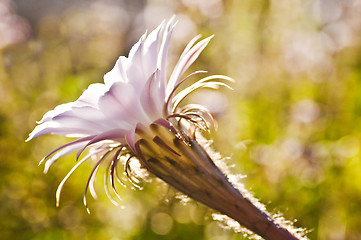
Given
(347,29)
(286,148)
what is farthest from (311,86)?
(286,148)

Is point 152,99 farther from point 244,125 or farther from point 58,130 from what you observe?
point 244,125

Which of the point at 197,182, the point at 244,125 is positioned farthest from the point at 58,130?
the point at 244,125

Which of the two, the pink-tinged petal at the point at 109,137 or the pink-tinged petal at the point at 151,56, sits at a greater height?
the pink-tinged petal at the point at 151,56

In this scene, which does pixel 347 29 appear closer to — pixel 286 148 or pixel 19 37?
pixel 286 148

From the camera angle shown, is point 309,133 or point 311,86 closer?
point 309,133

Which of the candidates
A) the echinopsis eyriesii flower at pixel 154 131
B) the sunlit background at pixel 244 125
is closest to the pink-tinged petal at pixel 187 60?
the echinopsis eyriesii flower at pixel 154 131

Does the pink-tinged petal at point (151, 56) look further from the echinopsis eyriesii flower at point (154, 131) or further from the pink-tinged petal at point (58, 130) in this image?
the pink-tinged petal at point (58, 130)

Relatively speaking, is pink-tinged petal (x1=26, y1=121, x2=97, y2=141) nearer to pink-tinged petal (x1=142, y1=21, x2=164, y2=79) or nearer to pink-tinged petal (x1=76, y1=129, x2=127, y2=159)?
pink-tinged petal (x1=76, y1=129, x2=127, y2=159)
